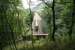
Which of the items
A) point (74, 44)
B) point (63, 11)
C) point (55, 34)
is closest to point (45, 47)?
point (55, 34)

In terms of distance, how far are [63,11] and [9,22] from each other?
2.68 ft

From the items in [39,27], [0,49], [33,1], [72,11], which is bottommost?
[0,49]

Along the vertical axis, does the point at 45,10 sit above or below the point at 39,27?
above

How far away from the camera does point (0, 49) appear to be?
7.89ft

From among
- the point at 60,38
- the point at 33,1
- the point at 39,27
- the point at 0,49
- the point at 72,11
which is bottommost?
the point at 0,49

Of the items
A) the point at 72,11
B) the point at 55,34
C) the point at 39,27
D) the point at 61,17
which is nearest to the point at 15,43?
the point at 39,27

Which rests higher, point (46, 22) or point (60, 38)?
point (46, 22)

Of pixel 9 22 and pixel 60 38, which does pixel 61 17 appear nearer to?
pixel 60 38

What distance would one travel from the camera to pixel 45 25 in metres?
2.37

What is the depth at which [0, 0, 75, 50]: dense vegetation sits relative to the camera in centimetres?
237

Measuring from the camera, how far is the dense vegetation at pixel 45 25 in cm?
237

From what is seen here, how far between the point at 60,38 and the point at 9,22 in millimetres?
796

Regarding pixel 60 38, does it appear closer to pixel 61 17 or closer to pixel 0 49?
pixel 61 17

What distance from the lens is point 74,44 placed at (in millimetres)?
2365
